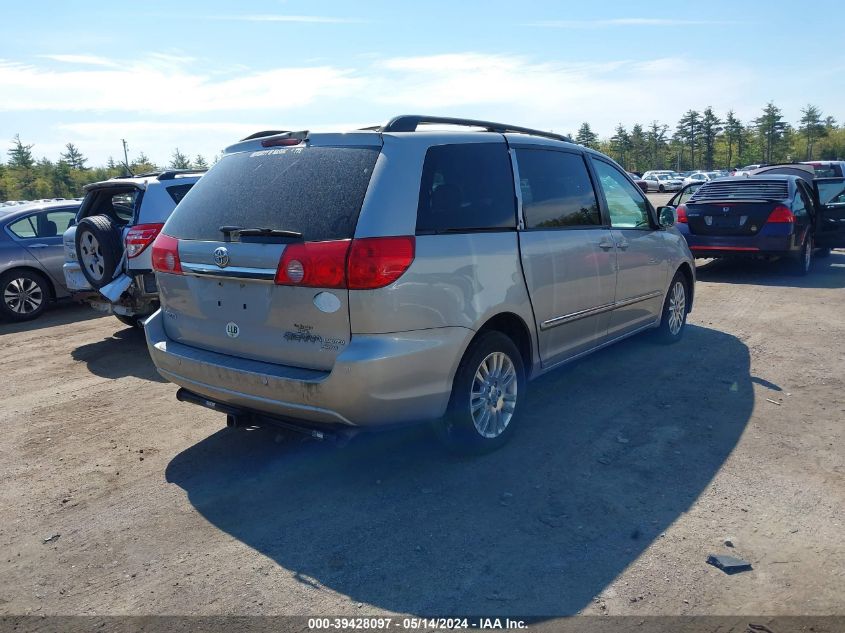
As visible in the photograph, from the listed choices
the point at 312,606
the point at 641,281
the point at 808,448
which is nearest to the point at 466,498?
the point at 312,606

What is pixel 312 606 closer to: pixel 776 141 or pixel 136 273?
pixel 136 273

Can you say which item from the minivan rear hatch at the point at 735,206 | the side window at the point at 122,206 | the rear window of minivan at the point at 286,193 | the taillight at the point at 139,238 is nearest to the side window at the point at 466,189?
the rear window of minivan at the point at 286,193

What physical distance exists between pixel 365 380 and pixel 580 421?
209cm

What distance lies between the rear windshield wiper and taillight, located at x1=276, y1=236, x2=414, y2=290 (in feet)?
0.22

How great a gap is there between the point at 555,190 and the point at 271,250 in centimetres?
225

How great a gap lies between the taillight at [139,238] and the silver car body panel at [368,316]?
8.78ft

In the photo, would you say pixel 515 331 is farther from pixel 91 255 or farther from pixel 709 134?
pixel 709 134

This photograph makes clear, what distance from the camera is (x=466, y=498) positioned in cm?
386

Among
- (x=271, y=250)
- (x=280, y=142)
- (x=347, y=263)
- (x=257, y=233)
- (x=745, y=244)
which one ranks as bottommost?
(x=745, y=244)

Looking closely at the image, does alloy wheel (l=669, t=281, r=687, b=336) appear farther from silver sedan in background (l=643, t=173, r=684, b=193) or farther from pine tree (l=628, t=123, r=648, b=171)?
pine tree (l=628, t=123, r=648, b=171)

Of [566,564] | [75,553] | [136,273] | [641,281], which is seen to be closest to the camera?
[566,564]

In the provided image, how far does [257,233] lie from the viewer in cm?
384

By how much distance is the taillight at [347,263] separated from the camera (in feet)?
11.5

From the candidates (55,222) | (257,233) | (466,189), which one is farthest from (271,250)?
(55,222)
